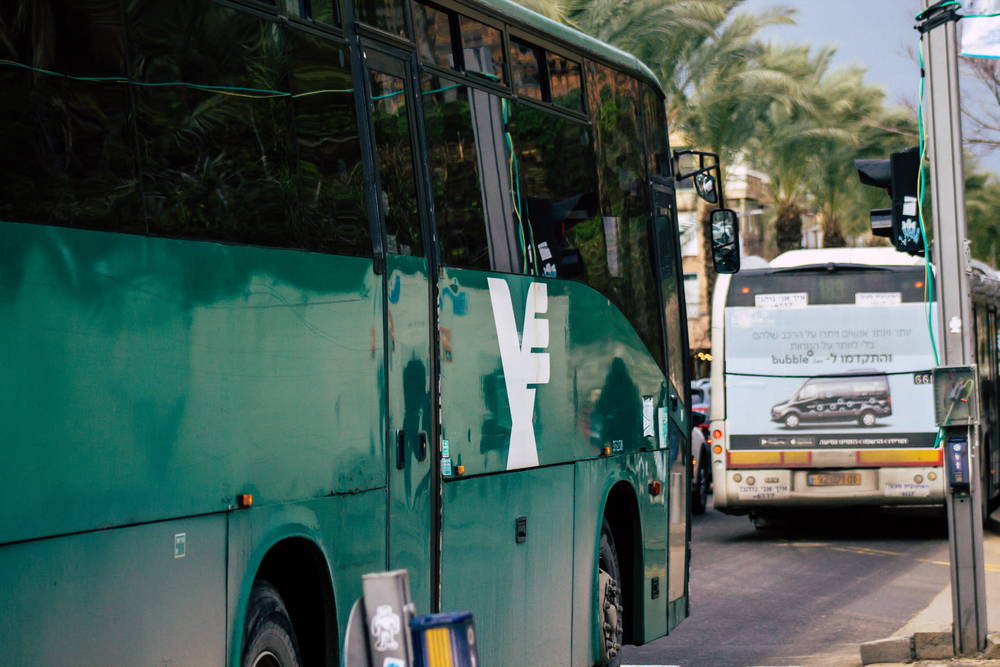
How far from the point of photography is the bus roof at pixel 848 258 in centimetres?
1568

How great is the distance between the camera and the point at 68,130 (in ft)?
12.6

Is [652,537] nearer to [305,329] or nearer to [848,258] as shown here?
[305,329]

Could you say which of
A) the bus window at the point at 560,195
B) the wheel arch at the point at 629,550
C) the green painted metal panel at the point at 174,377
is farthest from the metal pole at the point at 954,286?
the green painted metal panel at the point at 174,377

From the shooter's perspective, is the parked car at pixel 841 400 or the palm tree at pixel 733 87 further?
the palm tree at pixel 733 87

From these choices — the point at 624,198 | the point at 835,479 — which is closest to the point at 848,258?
the point at 835,479

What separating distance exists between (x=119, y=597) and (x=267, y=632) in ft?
3.11

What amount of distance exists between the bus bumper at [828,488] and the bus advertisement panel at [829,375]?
0.33 metres

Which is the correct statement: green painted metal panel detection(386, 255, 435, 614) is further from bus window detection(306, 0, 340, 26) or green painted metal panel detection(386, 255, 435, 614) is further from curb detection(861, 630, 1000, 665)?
curb detection(861, 630, 1000, 665)

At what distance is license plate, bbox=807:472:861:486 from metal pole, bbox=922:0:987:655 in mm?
7224

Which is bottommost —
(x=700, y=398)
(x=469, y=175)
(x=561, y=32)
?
(x=700, y=398)

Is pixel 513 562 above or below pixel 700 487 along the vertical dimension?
above

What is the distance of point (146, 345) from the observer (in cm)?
404

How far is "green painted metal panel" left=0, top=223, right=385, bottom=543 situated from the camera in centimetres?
359

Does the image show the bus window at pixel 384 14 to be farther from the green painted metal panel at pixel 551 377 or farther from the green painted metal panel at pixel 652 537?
the green painted metal panel at pixel 652 537
